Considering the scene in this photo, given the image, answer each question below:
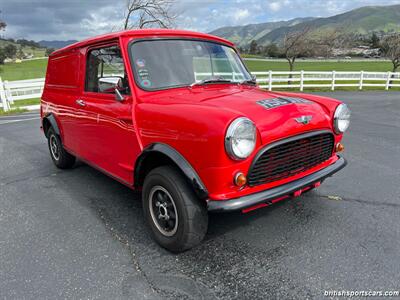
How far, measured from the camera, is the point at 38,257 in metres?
2.79

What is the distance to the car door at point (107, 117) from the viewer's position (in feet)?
10.1

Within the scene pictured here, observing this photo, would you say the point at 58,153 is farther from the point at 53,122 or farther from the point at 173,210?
the point at 173,210

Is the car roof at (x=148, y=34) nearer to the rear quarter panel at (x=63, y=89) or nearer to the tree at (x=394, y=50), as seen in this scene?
the rear quarter panel at (x=63, y=89)

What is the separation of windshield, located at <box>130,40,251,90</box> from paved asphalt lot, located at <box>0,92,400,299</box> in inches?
59.6

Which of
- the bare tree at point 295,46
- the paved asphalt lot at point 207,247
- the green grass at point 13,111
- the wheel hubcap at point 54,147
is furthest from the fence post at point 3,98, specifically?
the bare tree at point 295,46

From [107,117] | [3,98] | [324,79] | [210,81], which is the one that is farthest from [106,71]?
[324,79]

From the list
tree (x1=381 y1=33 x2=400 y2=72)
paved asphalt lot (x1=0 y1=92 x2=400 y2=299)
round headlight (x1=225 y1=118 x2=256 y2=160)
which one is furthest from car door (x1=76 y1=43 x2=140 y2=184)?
tree (x1=381 y1=33 x2=400 y2=72)

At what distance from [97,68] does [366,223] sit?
3358 millimetres

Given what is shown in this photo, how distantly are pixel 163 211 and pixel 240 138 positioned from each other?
104 cm

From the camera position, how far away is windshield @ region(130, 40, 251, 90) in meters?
3.06

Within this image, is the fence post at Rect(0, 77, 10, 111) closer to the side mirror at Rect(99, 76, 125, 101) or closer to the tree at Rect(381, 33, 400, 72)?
the side mirror at Rect(99, 76, 125, 101)

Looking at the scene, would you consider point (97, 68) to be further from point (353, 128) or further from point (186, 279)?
point (353, 128)

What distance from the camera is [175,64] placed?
3199 mm

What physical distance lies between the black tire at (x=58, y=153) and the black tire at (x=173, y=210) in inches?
102
